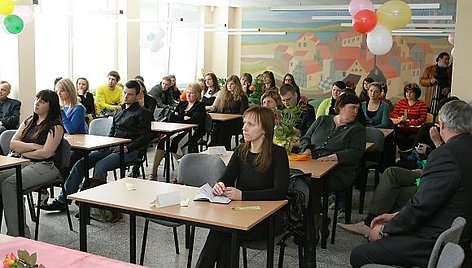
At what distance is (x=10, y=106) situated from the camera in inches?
278

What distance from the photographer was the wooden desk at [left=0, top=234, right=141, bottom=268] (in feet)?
6.62

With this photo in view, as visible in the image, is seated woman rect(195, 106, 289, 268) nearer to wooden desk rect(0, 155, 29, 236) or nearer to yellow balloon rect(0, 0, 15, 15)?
wooden desk rect(0, 155, 29, 236)

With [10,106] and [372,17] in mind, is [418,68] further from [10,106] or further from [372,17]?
[10,106]

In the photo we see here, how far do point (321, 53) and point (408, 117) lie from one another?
4573 millimetres

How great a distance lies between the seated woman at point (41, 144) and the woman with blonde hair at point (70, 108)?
79 cm

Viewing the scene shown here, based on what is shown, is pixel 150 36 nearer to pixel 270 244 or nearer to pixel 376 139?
pixel 376 139

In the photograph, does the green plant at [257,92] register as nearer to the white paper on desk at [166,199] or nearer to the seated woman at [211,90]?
the seated woman at [211,90]

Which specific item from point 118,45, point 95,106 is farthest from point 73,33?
point 95,106

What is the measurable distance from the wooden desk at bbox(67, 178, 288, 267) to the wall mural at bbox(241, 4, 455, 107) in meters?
8.16

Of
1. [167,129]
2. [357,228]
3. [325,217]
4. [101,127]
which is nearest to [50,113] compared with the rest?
[101,127]

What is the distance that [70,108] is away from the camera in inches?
210

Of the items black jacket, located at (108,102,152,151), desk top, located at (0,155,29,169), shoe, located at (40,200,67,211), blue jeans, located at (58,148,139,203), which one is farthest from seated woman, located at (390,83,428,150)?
desk top, located at (0,155,29,169)

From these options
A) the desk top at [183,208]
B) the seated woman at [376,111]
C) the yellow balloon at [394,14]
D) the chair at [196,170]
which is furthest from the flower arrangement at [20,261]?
the seated woman at [376,111]

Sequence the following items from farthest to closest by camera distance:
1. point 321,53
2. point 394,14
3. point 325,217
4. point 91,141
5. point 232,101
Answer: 1. point 321,53
2. point 232,101
3. point 394,14
4. point 91,141
5. point 325,217
